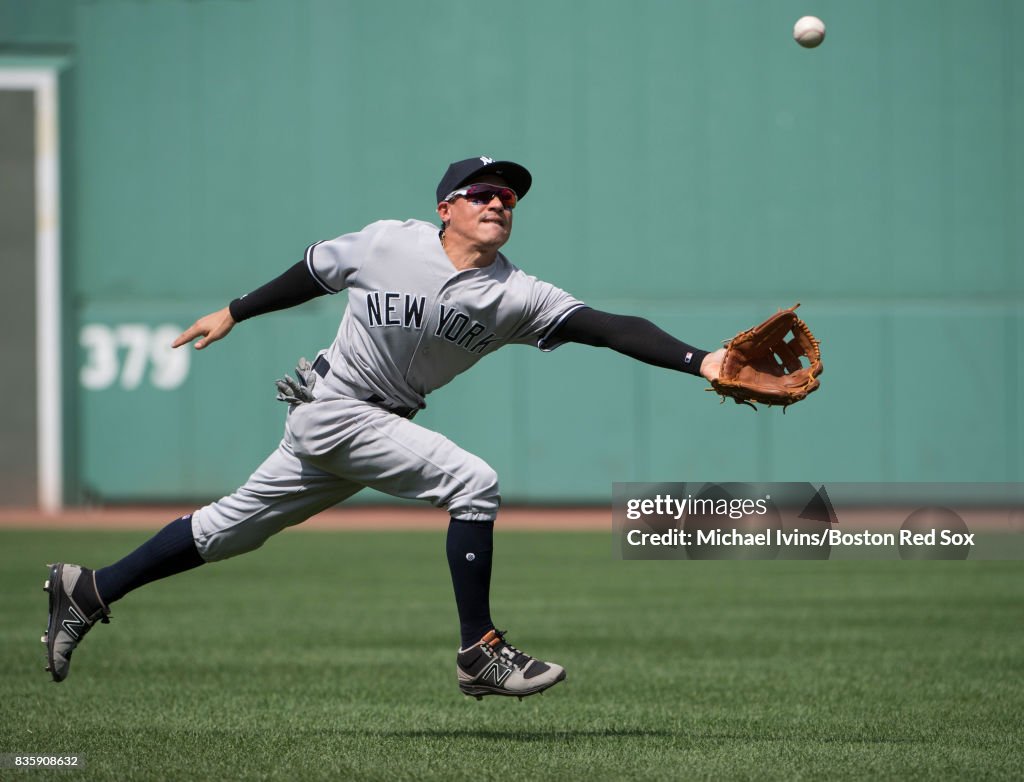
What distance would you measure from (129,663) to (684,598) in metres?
4.63

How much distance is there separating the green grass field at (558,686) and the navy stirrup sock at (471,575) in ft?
1.44

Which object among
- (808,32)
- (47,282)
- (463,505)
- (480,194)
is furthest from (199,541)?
(47,282)

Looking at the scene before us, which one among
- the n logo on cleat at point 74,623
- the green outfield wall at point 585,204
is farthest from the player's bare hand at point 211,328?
the green outfield wall at point 585,204

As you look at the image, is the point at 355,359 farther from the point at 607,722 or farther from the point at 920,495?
the point at 920,495

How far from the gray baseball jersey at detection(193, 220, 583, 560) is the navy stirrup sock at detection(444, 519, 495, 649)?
6 cm

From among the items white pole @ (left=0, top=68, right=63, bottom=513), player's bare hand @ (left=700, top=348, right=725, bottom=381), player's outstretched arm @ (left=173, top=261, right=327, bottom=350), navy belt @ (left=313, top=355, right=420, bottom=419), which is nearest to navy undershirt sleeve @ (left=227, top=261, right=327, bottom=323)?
Answer: player's outstretched arm @ (left=173, top=261, right=327, bottom=350)

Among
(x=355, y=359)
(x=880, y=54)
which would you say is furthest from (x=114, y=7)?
(x=355, y=359)

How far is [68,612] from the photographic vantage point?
5508 mm

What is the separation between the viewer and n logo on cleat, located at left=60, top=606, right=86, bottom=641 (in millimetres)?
5500

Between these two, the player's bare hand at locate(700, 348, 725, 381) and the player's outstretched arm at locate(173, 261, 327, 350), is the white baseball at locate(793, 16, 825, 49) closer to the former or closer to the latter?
the player's bare hand at locate(700, 348, 725, 381)

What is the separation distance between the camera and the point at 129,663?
7758mm

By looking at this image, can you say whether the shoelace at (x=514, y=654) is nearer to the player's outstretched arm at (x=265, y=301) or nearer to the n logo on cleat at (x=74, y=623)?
the player's outstretched arm at (x=265, y=301)

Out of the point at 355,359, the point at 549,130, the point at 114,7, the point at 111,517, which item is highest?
the point at 114,7

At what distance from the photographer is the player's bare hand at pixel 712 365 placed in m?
5.02
